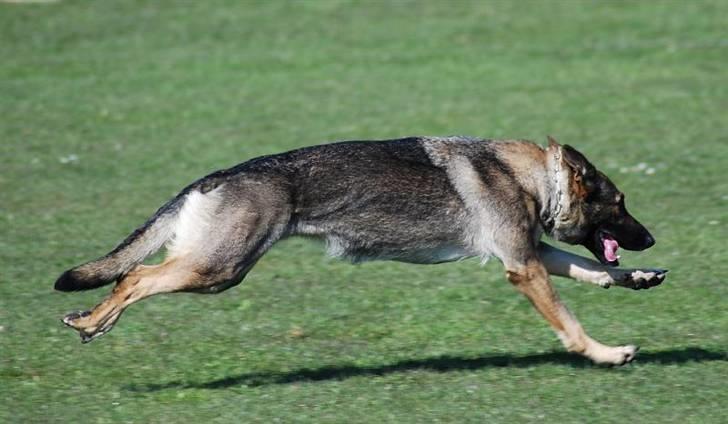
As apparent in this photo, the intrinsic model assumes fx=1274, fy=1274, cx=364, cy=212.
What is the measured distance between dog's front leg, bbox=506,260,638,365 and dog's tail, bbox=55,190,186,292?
6.52 ft

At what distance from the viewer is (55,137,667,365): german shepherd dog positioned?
7.10 metres

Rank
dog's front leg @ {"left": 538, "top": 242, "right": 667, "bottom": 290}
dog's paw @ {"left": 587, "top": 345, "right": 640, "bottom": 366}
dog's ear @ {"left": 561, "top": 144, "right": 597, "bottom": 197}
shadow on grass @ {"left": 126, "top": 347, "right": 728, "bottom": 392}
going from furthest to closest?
dog's front leg @ {"left": 538, "top": 242, "right": 667, "bottom": 290} → dog's ear @ {"left": 561, "top": 144, "right": 597, "bottom": 197} → shadow on grass @ {"left": 126, "top": 347, "right": 728, "bottom": 392} → dog's paw @ {"left": 587, "top": 345, "right": 640, "bottom": 366}

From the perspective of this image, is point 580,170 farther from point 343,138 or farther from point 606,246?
point 343,138

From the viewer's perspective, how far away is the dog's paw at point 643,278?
25.3ft

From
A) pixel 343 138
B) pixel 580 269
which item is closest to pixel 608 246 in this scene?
pixel 580 269

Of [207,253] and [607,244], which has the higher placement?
[207,253]

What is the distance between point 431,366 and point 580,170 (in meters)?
1.48

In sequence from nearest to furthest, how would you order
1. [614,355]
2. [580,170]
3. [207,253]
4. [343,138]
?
[207,253]
[614,355]
[580,170]
[343,138]

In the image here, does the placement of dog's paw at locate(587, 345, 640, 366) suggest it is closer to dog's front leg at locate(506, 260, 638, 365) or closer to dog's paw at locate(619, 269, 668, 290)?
dog's front leg at locate(506, 260, 638, 365)

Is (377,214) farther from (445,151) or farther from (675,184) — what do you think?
(675,184)

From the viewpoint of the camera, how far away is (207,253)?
703 cm

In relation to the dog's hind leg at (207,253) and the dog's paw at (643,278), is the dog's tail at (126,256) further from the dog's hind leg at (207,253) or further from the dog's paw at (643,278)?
the dog's paw at (643,278)

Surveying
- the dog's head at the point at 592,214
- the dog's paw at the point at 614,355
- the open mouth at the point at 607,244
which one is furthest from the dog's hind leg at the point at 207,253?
the open mouth at the point at 607,244

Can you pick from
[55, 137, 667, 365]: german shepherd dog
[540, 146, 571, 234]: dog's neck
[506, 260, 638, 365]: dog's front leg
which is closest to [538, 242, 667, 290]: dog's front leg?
[55, 137, 667, 365]: german shepherd dog
